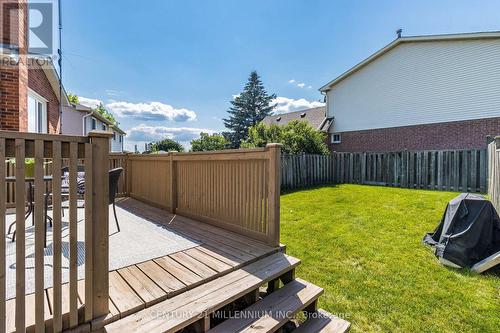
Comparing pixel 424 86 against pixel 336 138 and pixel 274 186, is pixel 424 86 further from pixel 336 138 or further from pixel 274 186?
pixel 274 186

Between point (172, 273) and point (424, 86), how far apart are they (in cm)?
1446

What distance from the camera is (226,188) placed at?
3.89 metres

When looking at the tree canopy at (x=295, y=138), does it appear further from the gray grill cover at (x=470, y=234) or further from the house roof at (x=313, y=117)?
the gray grill cover at (x=470, y=234)

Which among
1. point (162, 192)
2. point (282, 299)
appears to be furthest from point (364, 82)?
point (282, 299)

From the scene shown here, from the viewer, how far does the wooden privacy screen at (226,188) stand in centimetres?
329

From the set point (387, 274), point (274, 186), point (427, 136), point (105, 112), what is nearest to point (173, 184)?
point (274, 186)

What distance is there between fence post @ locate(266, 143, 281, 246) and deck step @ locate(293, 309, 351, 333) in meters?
0.94

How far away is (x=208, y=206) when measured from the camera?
4309 mm

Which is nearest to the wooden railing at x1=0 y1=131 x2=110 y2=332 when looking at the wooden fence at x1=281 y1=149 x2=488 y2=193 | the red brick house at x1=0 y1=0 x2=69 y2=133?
the red brick house at x1=0 y1=0 x2=69 y2=133

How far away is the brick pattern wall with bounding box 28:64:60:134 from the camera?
24.6 ft

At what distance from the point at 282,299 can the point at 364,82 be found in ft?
49.3

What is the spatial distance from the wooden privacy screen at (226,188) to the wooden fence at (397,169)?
5.30 metres

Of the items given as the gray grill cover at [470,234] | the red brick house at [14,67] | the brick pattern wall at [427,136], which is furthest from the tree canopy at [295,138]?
the red brick house at [14,67]

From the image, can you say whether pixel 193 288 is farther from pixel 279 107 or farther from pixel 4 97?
pixel 279 107
